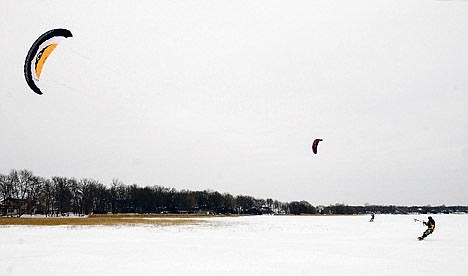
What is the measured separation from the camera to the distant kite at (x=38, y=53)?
38.9ft

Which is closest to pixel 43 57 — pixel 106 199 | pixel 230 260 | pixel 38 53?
pixel 38 53

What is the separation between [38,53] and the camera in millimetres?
12570

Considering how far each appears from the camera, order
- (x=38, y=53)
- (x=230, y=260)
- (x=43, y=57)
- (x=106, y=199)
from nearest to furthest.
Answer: (x=230, y=260) < (x=38, y=53) < (x=43, y=57) < (x=106, y=199)

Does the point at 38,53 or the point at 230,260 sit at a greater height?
the point at 38,53

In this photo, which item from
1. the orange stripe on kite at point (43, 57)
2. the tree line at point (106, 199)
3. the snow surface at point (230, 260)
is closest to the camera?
the snow surface at point (230, 260)

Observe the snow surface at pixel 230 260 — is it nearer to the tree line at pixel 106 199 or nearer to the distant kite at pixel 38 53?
the distant kite at pixel 38 53

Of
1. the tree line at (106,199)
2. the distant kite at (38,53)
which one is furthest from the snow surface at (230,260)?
the tree line at (106,199)

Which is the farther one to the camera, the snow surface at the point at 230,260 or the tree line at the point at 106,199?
the tree line at the point at 106,199

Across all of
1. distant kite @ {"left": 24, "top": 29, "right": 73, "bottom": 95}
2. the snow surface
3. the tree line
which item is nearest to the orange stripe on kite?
distant kite @ {"left": 24, "top": 29, "right": 73, "bottom": 95}

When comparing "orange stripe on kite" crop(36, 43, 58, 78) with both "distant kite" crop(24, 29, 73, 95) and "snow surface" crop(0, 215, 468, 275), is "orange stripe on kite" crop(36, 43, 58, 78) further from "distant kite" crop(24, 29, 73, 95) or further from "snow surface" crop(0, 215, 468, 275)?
"snow surface" crop(0, 215, 468, 275)

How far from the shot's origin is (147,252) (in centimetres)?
1200

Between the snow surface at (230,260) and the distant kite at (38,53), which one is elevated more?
the distant kite at (38,53)

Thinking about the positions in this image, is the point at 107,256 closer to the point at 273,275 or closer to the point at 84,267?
the point at 84,267

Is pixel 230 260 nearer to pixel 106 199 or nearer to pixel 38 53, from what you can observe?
pixel 38 53
